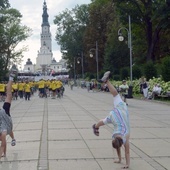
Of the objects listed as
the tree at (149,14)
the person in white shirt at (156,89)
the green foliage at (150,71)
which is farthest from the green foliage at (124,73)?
the person in white shirt at (156,89)

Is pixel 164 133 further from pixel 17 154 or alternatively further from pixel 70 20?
pixel 70 20

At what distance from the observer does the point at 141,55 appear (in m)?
60.6

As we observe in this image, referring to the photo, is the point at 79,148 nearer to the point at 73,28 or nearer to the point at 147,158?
the point at 147,158

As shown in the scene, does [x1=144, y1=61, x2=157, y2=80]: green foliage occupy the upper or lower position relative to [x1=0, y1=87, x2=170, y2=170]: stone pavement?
upper

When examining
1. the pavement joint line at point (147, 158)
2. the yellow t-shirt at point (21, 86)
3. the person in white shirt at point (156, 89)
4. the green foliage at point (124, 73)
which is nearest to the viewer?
the pavement joint line at point (147, 158)

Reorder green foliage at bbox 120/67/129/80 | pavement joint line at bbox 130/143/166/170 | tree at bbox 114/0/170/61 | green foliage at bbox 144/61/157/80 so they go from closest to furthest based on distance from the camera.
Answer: pavement joint line at bbox 130/143/166/170 → green foliage at bbox 144/61/157/80 → tree at bbox 114/0/170/61 → green foliage at bbox 120/67/129/80

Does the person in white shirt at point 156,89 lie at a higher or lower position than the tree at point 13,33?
lower

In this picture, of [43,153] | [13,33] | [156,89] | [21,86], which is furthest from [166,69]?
[13,33]

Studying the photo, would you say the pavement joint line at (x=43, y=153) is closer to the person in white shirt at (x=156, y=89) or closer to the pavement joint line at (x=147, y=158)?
the pavement joint line at (x=147, y=158)

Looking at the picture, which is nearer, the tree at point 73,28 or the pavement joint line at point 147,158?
the pavement joint line at point 147,158

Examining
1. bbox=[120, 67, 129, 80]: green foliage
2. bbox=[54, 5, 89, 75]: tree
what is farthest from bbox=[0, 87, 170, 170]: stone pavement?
bbox=[54, 5, 89, 75]: tree

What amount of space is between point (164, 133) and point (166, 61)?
1793 centimetres

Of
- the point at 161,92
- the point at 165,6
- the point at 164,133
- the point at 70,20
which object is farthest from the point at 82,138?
the point at 70,20

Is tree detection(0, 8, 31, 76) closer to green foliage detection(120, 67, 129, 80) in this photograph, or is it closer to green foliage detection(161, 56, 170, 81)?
green foliage detection(120, 67, 129, 80)
